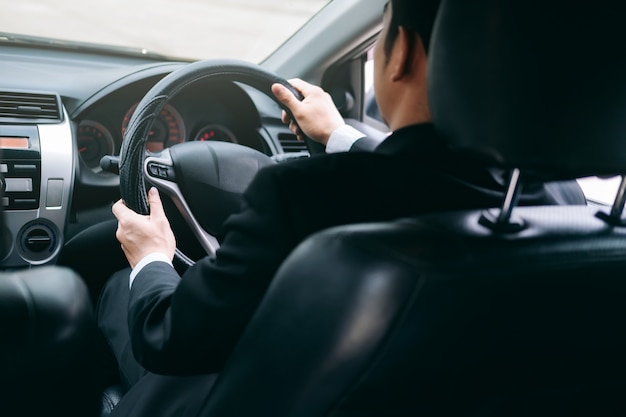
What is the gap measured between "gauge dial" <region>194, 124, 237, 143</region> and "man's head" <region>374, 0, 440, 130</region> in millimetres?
1443

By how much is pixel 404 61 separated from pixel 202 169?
2.74 feet

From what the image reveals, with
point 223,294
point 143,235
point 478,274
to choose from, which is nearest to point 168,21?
point 143,235

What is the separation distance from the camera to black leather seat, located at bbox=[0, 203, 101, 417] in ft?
1.92

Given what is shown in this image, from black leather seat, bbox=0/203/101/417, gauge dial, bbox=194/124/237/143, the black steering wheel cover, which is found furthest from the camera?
gauge dial, bbox=194/124/237/143

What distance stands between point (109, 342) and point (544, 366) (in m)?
1.31

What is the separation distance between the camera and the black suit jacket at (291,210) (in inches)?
35.9

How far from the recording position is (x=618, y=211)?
3.18 ft

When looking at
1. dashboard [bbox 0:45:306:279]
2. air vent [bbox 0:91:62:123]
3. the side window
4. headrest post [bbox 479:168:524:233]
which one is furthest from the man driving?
the side window

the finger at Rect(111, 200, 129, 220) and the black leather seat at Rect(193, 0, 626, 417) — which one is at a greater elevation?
the black leather seat at Rect(193, 0, 626, 417)

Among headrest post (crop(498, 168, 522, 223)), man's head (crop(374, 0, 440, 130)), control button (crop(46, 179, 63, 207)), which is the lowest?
control button (crop(46, 179, 63, 207))

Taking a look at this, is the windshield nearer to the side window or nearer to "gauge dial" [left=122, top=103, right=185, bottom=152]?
the side window

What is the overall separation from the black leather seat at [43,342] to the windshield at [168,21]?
4.19 meters

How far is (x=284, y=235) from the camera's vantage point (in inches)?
35.9

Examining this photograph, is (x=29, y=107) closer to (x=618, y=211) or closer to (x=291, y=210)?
(x=291, y=210)
